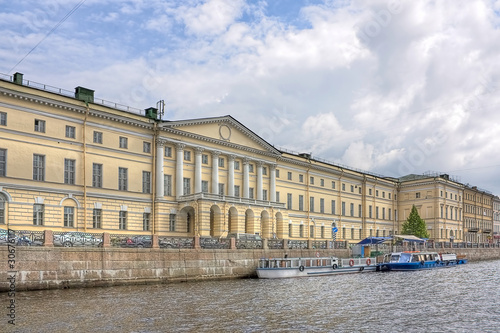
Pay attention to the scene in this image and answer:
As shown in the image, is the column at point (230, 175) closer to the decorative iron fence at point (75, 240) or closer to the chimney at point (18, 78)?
the chimney at point (18, 78)

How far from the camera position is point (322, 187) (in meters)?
72.2

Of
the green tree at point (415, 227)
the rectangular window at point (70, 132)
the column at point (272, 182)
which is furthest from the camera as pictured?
the green tree at point (415, 227)

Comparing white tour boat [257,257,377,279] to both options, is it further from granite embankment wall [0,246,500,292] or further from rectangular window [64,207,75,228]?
rectangular window [64,207,75,228]

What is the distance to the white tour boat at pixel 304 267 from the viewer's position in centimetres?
4141

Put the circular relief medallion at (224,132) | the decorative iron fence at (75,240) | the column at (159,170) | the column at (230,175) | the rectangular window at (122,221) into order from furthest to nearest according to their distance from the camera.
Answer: the column at (230,175) → the circular relief medallion at (224,132) → the column at (159,170) → the rectangular window at (122,221) → the decorative iron fence at (75,240)

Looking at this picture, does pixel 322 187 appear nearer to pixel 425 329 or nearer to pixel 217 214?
pixel 217 214

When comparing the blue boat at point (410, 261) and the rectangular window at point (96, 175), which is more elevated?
the rectangular window at point (96, 175)

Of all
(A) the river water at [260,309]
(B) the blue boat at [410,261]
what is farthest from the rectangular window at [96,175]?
(B) the blue boat at [410,261]

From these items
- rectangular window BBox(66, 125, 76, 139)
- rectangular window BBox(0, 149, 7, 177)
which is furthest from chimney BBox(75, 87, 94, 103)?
rectangular window BBox(0, 149, 7, 177)

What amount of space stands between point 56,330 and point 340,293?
689 inches

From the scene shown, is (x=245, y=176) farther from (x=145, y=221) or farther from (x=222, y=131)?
(x=145, y=221)

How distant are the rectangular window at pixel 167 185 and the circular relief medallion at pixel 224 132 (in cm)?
774

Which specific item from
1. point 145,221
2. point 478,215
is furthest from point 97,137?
point 478,215

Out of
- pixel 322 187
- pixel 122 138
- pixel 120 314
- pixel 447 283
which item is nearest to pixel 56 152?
pixel 122 138
